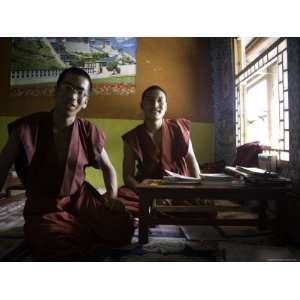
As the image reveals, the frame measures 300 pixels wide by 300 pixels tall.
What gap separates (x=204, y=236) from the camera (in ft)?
4.76

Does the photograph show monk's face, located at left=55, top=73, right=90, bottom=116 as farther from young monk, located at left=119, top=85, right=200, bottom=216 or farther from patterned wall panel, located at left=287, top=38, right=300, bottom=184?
patterned wall panel, located at left=287, top=38, right=300, bottom=184

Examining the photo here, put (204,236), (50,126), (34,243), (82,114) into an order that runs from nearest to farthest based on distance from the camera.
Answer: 1. (34,243)
2. (50,126)
3. (204,236)
4. (82,114)

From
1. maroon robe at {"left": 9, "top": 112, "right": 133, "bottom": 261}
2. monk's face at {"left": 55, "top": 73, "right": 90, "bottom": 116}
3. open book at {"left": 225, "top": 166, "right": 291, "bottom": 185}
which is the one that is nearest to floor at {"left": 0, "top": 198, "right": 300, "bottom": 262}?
maroon robe at {"left": 9, "top": 112, "right": 133, "bottom": 261}

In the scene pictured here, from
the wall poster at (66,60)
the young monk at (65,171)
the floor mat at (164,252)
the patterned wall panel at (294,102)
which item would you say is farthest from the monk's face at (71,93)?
the patterned wall panel at (294,102)

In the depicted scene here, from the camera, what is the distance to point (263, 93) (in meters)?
1.87

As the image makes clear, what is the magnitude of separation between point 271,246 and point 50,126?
113 centimetres

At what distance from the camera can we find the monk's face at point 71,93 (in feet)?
4.36

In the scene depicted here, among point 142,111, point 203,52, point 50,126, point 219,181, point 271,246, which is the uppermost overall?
point 203,52

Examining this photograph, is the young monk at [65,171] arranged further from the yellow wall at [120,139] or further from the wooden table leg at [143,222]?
the yellow wall at [120,139]

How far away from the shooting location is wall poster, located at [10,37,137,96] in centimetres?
145

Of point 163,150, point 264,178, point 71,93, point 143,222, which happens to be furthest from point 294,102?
point 71,93

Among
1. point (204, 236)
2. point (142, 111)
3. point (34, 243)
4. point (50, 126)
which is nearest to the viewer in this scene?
point (34, 243)
